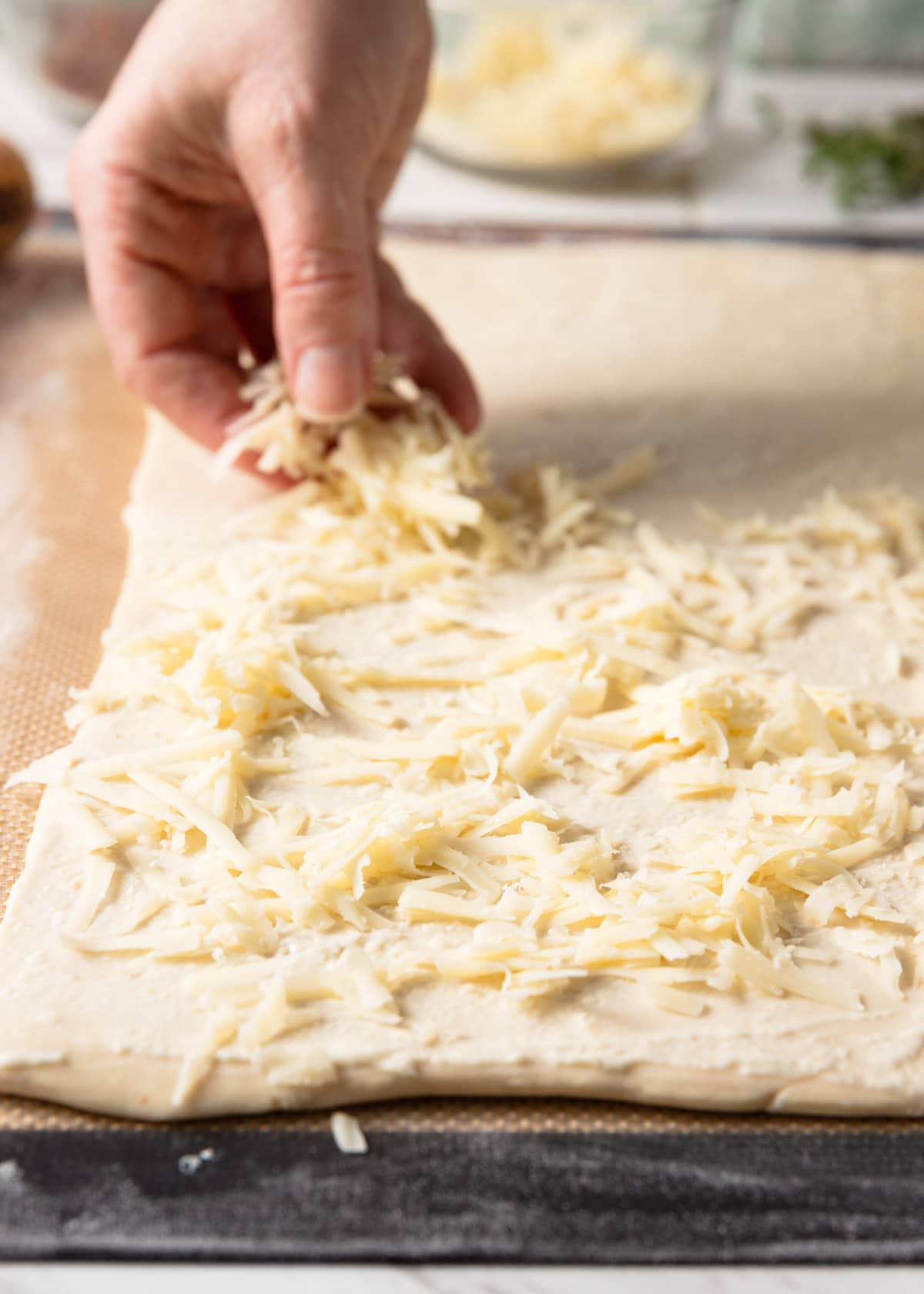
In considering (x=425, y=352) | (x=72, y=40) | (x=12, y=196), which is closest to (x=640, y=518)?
(x=425, y=352)

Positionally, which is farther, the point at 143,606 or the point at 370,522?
the point at 370,522

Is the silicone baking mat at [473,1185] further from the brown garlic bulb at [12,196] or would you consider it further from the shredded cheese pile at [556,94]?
the shredded cheese pile at [556,94]

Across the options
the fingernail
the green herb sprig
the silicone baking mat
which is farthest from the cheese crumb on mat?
the green herb sprig

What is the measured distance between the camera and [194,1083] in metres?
1.05

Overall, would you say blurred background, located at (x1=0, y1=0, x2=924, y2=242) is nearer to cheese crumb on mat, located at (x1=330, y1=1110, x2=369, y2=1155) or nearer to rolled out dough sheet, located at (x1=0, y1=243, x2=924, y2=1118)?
rolled out dough sheet, located at (x1=0, y1=243, x2=924, y2=1118)

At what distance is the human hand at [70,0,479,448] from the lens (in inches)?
62.4

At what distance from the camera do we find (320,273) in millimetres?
1576

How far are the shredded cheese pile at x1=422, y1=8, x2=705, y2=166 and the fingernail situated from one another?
Answer: 1368mm

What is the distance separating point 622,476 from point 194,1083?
1084 millimetres

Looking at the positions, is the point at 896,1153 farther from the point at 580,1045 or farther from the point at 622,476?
the point at 622,476

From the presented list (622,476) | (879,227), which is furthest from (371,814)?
(879,227)

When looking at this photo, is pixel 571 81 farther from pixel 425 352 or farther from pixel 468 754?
pixel 468 754

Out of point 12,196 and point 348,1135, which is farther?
point 12,196

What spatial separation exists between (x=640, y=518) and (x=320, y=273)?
54 centimetres
